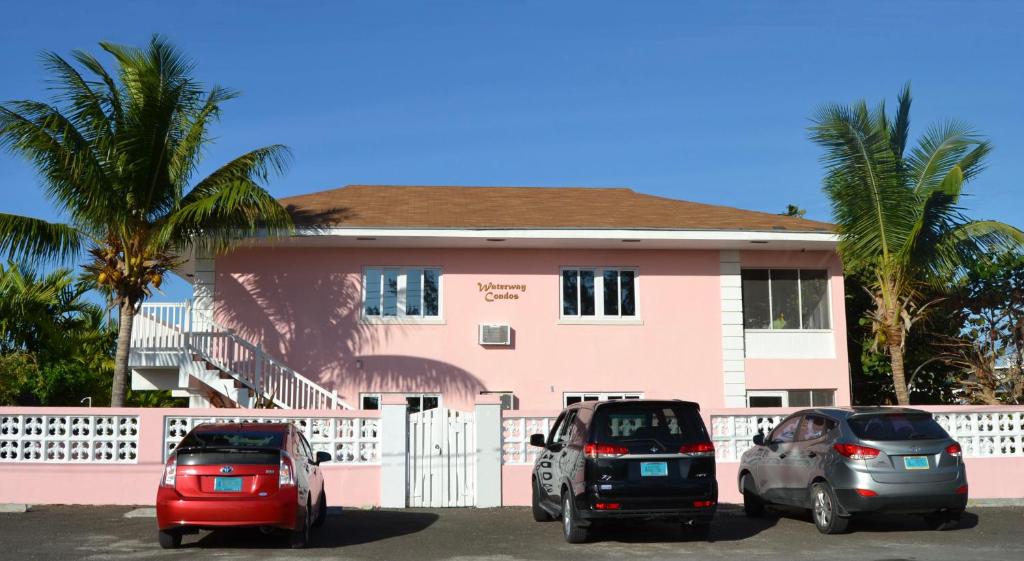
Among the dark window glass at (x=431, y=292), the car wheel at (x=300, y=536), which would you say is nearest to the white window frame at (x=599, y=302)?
the dark window glass at (x=431, y=292)

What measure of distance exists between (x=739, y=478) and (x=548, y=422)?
123 inches

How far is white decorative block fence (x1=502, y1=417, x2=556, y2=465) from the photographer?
607 inches

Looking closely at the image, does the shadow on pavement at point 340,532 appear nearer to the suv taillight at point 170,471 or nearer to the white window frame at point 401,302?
the suv taillight at point 170,471

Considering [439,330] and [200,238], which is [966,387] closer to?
[439,330]

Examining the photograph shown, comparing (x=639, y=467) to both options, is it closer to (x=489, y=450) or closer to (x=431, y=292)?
(x=489, y=450)

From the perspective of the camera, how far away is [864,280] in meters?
24.0

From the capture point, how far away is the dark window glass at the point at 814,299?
21.9 meters

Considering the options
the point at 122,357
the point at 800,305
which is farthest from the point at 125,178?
the point at 800,305

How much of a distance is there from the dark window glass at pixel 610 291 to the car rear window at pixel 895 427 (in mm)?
10078

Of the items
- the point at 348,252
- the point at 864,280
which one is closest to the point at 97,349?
the point at 348,252

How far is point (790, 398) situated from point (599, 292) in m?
4.78

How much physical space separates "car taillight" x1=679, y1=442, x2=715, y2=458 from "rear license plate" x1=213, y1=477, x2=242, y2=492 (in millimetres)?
4677

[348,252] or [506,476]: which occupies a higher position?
[348,252]

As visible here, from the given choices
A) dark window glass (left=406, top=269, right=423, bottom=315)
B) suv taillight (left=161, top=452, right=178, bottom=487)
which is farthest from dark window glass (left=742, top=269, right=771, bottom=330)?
suv taillight (left=161, top=452, right=178, bottom=487)
